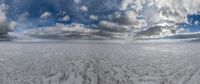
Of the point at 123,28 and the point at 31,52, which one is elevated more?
the point at 123,28

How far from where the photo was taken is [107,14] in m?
4.41

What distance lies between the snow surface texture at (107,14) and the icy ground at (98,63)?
355 mm

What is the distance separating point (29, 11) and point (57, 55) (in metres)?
1.04

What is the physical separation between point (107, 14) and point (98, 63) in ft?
3.23

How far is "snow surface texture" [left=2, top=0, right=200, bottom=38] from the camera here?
13.7 ft

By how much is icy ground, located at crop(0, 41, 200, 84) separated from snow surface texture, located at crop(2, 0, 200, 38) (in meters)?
0.35

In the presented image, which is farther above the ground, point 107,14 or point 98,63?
point 107,14

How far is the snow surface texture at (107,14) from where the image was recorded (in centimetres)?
419

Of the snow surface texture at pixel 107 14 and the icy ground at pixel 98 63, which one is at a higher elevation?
the snow surface texture at pixel 107 14

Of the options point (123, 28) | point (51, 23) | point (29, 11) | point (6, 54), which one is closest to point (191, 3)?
point (123, 28)

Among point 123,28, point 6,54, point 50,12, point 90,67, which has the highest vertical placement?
point 50,12

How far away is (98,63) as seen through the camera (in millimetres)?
4383

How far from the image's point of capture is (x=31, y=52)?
4602 millimetres

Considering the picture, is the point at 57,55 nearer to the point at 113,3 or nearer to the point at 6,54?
the point at 6,54
